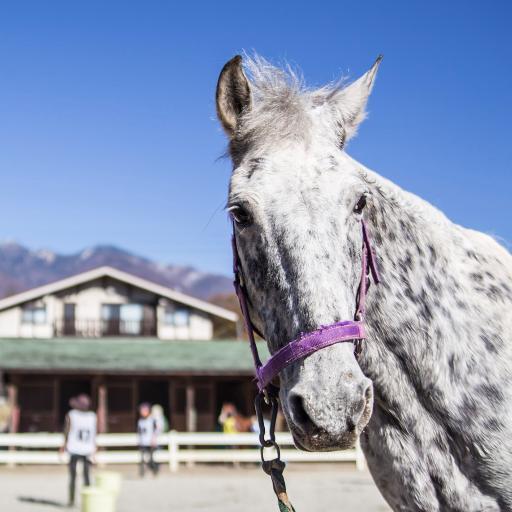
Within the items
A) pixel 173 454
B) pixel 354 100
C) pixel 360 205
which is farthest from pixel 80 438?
pixel 360 205

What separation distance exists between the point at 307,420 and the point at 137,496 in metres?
14.2

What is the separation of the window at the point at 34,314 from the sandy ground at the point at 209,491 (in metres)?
13.9

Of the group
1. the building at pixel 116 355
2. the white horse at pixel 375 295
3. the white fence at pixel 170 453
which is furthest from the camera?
the building at pixel 116 355

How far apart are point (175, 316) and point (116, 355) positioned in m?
5.95

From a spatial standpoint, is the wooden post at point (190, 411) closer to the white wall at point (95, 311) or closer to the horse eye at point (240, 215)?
the white wall at point (95, 311)

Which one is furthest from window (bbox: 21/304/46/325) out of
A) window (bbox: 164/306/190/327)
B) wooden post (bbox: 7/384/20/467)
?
window (bbox: 164/306/190/327)

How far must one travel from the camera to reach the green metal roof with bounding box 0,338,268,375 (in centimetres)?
2975

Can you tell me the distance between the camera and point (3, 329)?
36.6 m

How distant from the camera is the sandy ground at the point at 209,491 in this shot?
13.5 m

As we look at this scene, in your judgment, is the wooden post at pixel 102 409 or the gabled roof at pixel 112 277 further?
the gabled roof at pixel 112 277

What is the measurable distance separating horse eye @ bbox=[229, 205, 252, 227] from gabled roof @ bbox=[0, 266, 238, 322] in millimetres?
34308

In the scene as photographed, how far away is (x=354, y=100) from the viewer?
2980 mm

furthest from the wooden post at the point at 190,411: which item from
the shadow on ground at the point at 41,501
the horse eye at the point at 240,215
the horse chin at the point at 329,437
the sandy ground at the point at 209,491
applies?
the horse chin at the point at 329,437

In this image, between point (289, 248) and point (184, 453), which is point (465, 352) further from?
point (184, 453)
